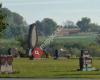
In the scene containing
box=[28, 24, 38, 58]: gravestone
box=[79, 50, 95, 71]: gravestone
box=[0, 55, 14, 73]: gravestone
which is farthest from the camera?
box=[28, 24, 38, 58]: gravestone

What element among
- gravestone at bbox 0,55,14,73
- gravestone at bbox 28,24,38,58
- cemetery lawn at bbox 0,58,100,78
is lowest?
cemetery lawn at bbox 0,58,100,78

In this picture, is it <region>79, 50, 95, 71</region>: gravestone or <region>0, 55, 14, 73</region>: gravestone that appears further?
<region>79, 50, 95, 71</region>: gravestone

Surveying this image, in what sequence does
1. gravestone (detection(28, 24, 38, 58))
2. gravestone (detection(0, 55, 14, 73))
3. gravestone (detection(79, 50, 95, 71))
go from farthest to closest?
gravestone (detection(28, 24, 38, 58)) → gravestone (detection(79, 50, 95, 71)) → gravestone (detection(0, 55, 14, 73))

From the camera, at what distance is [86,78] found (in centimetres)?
3947

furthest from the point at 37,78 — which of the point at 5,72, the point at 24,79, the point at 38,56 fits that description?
the point at 38,56

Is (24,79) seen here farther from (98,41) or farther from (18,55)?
(98,41)

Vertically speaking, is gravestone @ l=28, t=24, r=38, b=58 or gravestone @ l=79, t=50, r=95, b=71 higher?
gravestone @ l=28, t=24, r=38, b=58

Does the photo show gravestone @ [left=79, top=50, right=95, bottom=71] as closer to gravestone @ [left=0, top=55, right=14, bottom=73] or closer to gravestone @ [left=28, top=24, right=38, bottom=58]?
gravestone @ [left=0, top=55, right=14, bottom=73]

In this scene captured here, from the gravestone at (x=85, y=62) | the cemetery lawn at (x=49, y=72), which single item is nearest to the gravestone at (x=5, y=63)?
the cemetery lawn at (x=49, y=72)

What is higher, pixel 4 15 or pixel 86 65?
pixel 4 15

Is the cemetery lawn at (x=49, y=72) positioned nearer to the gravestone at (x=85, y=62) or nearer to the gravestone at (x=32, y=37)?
the gravestone at (x=85, y=62)

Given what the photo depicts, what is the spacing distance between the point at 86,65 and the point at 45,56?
39928mm

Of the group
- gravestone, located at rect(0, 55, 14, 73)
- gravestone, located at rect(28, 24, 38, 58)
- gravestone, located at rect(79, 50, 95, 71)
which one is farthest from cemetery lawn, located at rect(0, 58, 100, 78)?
gravestone, located at rect(28, 24, 38, 58)

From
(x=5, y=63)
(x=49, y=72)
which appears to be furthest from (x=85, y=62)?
(x=5, y=63)
